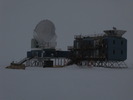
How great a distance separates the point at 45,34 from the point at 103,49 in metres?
7.77

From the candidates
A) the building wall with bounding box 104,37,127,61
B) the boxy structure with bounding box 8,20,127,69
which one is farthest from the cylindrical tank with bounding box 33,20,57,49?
the building wall with bounding box 104,37,127,61

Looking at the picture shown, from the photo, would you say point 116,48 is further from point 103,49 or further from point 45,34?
point 45,34

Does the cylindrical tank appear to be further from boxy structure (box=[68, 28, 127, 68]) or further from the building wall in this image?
the building wall

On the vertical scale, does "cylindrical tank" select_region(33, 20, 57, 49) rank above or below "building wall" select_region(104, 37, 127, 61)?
above

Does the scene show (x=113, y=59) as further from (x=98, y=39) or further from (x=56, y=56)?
(x=56, y=56)

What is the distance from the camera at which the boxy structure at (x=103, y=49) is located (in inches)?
1345

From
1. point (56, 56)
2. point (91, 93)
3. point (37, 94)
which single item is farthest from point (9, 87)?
point (56, 56)

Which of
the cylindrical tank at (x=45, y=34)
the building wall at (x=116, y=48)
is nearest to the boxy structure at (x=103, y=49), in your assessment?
the building wall at (x=116, y=48)

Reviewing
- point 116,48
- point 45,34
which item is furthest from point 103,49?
point 45,34

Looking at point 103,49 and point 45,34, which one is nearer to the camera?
point 103,49

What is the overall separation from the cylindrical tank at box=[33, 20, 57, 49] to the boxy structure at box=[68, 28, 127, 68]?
9.92 feet

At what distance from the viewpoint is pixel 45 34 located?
126 feet

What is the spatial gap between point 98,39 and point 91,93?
71.4ft

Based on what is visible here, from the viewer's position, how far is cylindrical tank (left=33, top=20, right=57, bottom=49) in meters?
38.2
